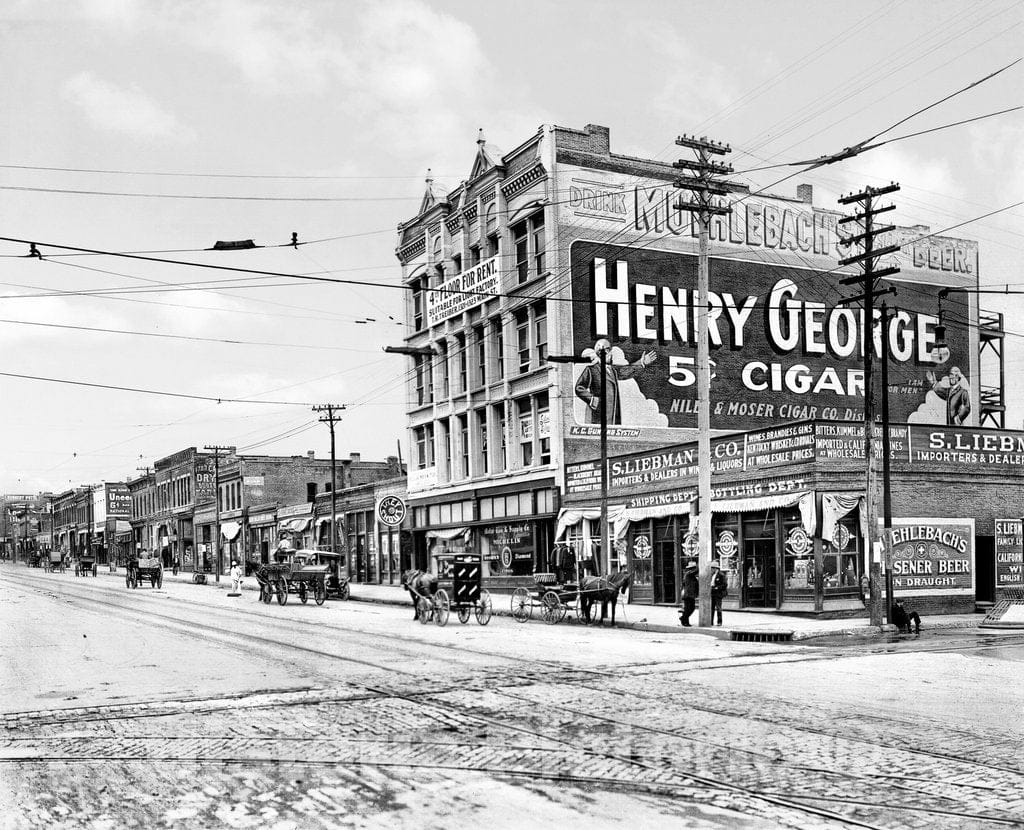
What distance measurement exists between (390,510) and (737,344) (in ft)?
49.3

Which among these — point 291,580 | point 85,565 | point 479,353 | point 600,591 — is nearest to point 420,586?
point 600,591

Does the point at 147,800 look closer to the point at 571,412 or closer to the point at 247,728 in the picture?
the point at 247,728

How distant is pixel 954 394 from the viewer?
4712 cm

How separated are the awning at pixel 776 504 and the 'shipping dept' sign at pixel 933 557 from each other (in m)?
2.37

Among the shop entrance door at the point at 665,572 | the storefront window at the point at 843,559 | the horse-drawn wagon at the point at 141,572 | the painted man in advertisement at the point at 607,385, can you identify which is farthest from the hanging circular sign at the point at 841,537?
the horse-drawn wagon at the point at 141,572

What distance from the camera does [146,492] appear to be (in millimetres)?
110750

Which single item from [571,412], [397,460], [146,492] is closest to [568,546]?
[571,412]

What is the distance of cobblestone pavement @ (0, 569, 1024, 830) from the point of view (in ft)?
25.8

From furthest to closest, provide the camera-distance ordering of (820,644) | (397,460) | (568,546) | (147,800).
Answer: (397,460), (568,546), (820,644), (147,800)

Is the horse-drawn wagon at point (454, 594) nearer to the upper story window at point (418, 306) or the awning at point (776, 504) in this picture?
the awning at point (776, 504)

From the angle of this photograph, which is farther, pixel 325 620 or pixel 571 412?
pixel 571 412

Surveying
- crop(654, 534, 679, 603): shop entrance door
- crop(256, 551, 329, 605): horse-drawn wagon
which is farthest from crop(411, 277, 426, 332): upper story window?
crop(654, 534, 679, 603): shop entrance door

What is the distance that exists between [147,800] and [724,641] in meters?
16.4

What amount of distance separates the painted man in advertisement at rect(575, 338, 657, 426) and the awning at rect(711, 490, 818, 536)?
30.4 feet
